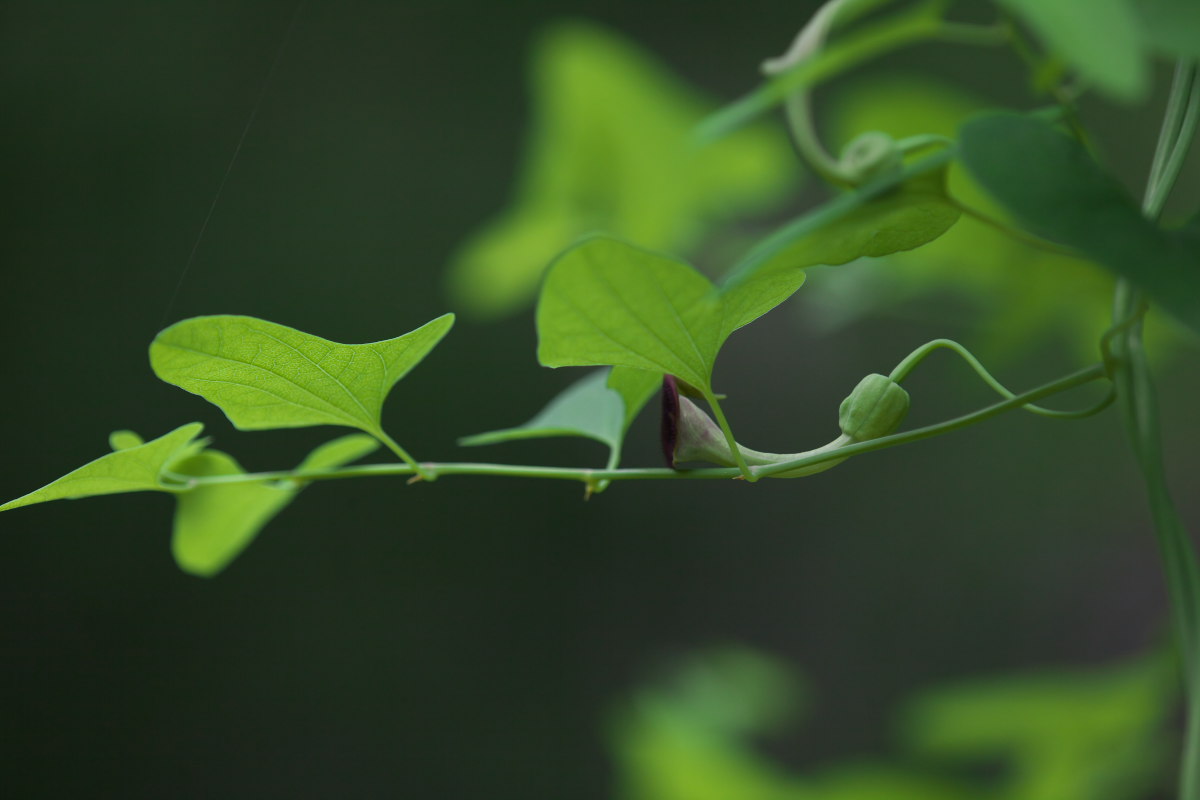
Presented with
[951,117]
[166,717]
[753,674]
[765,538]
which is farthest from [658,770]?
[765,538]

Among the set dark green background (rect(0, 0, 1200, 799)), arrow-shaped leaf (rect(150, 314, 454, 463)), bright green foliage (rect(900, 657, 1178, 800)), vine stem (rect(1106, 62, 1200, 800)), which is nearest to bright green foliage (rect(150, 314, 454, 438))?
arrow-shaped leaf (rect(150, 314, 454, 463))

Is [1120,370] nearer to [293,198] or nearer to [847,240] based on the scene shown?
[847,240]

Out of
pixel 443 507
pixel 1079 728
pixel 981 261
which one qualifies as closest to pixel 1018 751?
pixel 1079 728

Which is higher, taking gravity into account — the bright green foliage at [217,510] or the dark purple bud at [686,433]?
the dark purple bud at [686,433]

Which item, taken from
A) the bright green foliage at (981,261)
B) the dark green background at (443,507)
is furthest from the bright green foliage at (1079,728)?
the dark green background at (443,507)

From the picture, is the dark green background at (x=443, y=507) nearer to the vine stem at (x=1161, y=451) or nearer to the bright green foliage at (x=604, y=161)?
the bright green foliage at (x=604, y=161)
